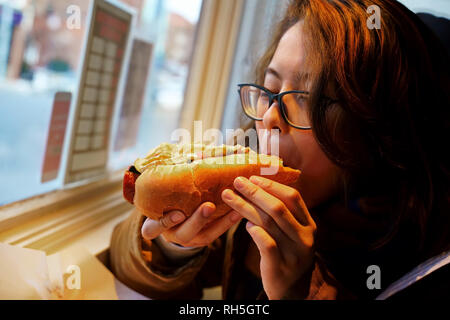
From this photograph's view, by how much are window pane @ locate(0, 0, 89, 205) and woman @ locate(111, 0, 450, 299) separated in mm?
521

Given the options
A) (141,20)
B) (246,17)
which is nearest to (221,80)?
(246,17)

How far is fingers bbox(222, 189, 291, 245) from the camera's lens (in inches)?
34.2

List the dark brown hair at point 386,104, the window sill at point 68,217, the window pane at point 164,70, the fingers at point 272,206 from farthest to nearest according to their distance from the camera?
1. the window pane at point 164,70
2. the window sill at point 68,217
3. the dark brown hair at point 386,104
4. the fingers at point 272,206

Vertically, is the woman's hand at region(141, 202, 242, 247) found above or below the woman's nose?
below

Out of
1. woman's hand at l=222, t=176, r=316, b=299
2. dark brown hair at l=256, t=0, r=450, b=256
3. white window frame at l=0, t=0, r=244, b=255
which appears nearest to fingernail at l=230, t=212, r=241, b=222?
woman's hand at l=222, t=176, r=316, b=299

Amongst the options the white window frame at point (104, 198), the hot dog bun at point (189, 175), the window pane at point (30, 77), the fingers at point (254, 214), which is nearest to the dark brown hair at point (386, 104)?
the hot dog bun at point (189, 175)

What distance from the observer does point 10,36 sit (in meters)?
1.47

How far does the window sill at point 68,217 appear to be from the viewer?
1.10 m

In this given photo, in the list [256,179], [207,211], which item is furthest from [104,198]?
[256,179]

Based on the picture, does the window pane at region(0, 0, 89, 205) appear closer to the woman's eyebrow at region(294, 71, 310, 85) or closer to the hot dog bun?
the hot dog bun

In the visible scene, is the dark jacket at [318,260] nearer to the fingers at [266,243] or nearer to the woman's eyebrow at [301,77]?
the fingers at [266,243]

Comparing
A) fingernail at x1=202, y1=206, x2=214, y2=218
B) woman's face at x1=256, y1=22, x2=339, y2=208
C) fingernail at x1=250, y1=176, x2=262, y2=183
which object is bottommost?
fingernail at x1=202, y1=206, x2=214, y2=218

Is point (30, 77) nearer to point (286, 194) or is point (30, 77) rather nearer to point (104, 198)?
point (104, 198)
